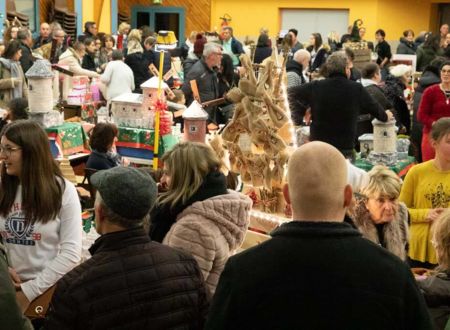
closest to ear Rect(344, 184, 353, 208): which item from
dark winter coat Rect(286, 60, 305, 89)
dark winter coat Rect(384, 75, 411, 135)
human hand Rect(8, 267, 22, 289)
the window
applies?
human hand Rect(8, 267, 22, 289)

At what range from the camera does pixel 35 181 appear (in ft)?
11.8

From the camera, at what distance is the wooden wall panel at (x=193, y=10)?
961 inches

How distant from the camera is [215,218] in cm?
360

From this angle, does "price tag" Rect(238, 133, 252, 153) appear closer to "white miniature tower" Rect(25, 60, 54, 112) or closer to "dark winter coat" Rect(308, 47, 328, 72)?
"white miniature tower" Rect(25, 60, 54, 112)

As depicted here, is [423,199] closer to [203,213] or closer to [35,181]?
[203,213]

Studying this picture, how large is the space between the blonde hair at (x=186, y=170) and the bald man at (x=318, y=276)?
55.0 inches

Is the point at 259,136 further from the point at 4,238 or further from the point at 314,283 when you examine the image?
the point at 314,283

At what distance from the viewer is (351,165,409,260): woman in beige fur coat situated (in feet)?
14.0

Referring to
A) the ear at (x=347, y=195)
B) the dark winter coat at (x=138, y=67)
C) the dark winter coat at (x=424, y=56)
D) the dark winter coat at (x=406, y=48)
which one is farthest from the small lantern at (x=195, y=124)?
the dark winter coat at (x=406, y=48)

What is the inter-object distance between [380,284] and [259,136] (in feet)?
10.6

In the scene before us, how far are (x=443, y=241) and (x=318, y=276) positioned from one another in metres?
1.34

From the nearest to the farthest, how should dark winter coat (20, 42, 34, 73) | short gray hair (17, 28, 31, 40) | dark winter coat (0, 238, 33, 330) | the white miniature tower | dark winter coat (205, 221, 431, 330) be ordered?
1. dark winter coat (205, 221, 431, 330)
2. dark winter coat (0, 238, 33, 330)
3. the white miniature tower
4. dark winter coat (20, 42, 34, 73)
5. short gray hair (17, 28, 31, 40)

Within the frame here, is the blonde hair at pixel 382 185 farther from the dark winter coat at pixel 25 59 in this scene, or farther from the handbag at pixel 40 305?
the dark winter coat at pixel 25 59

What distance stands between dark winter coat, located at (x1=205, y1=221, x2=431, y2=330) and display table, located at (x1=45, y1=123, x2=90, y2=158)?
17.4 ft
